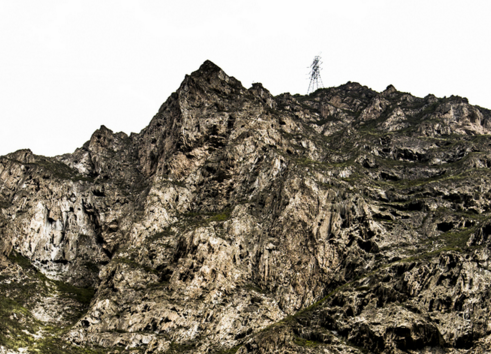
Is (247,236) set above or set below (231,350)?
above

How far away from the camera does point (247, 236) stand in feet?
251

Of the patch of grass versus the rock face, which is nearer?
the rock face

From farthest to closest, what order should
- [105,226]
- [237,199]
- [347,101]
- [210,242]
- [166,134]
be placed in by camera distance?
[347,101]
[166,134]
[105,226]
[237,199]
[210,242]

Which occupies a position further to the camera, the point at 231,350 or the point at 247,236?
the point at 247,236

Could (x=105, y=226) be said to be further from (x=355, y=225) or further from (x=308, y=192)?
(x=355, y=225)

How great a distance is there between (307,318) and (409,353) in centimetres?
1567

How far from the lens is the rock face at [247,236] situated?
54969mm

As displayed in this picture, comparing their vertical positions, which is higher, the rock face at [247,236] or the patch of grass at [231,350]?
the rock face at [247,236]

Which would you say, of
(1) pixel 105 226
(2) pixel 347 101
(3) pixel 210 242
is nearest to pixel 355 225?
(3) pixel 210 242

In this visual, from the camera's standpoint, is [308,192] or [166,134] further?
[166,134]

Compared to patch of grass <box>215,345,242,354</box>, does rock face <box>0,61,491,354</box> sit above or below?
above

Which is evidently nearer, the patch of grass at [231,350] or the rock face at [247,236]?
the rock face at [247,236]

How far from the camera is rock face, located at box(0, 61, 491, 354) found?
2164 inches

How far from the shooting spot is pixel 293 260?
73.1 m
